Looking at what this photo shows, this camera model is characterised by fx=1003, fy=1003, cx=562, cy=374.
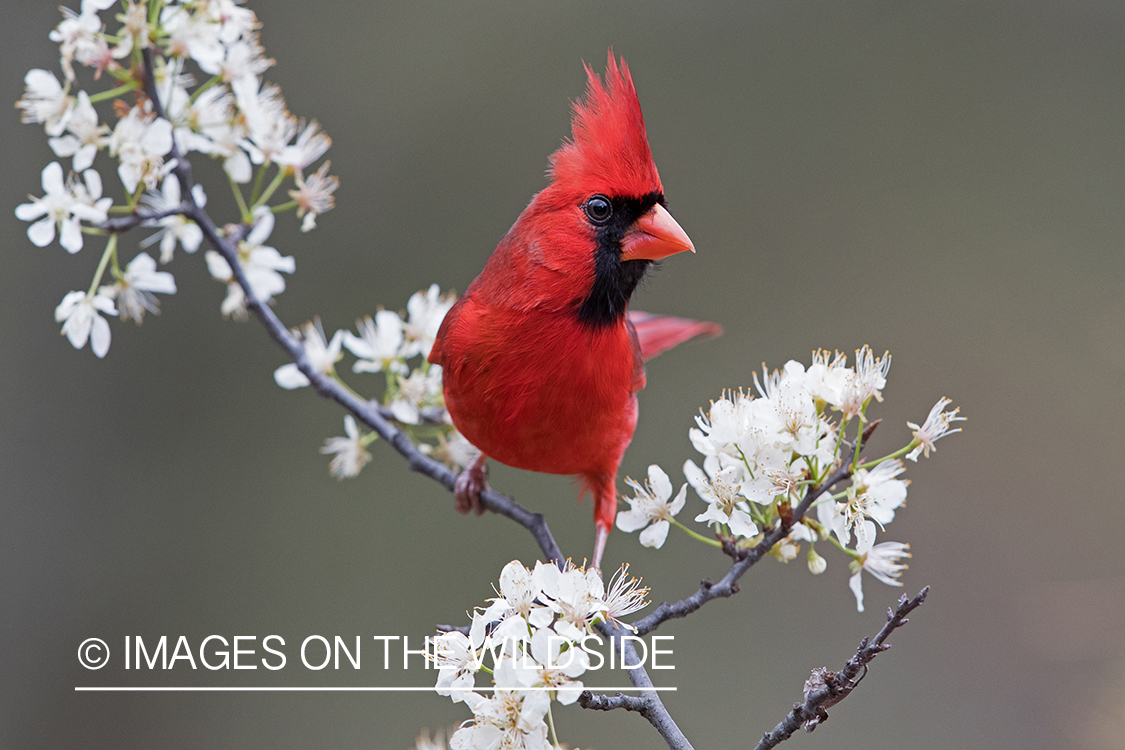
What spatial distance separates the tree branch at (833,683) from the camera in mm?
868

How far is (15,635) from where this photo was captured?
2.81 m

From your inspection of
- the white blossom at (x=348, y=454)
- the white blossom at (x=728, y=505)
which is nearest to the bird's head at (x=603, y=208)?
the white blossom at (x=728, y=505)

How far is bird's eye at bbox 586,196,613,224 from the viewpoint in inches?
57.4

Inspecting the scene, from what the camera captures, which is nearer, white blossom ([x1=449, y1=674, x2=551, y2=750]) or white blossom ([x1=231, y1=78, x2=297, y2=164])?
white blossom ([x1=449, y1=674, x2=551, y2=750])

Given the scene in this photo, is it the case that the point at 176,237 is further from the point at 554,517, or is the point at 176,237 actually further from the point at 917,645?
the point at 917,645

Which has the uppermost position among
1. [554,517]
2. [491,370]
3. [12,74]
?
[12,74]

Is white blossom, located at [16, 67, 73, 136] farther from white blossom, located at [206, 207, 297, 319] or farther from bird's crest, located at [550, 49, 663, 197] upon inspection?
bird's crest, located at [550, 49, 663, 197]

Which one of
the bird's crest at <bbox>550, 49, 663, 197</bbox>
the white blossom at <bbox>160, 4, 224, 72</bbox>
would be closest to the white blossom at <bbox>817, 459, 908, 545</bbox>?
the bird's crest at <bbox>550, 49, 663, 197</bbox>

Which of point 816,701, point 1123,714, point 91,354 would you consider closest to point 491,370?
point 816,701

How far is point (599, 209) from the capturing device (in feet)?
4.81

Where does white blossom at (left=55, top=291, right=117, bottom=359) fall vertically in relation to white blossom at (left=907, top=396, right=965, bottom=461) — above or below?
above

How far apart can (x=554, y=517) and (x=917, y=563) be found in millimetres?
1113

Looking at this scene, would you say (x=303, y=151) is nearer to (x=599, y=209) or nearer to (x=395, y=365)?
(x=395, y=365)

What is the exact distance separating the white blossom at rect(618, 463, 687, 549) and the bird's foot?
71 cm
